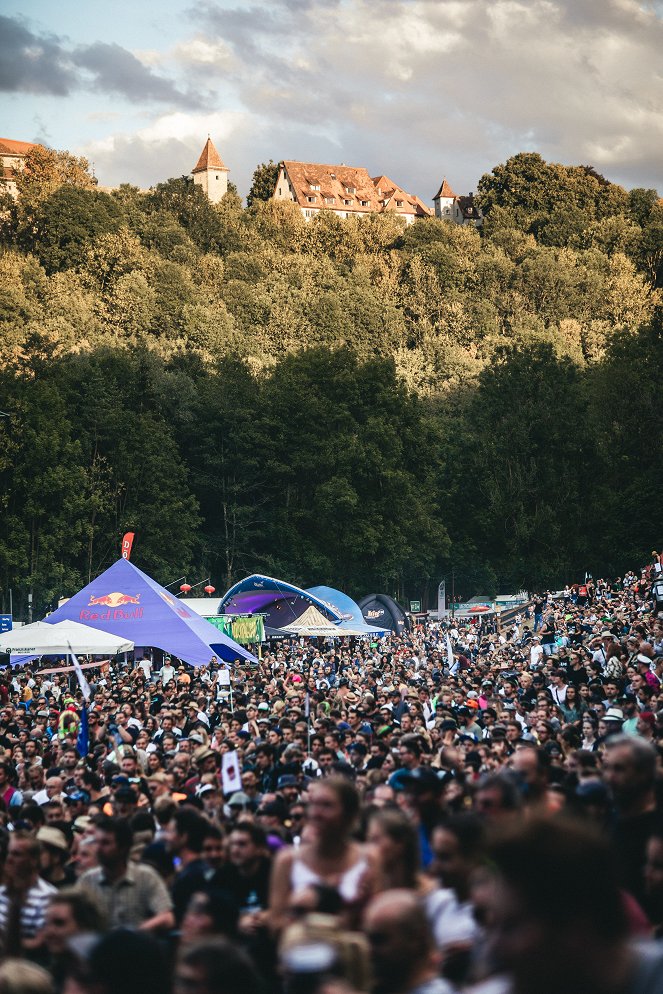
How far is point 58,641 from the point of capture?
20.8m

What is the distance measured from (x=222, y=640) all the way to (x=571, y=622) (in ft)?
29.8

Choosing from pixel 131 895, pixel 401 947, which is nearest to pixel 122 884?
pixel 131 895

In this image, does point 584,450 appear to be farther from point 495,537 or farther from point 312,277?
point 312,277

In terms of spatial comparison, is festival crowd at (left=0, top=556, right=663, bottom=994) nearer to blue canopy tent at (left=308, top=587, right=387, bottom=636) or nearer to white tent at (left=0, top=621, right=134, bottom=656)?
white tent at (left=0, top=621, right=134, bottom=656)

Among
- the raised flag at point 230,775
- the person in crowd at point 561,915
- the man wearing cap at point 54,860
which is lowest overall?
the man wearing cap at point 54,860

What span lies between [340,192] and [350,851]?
140 metres

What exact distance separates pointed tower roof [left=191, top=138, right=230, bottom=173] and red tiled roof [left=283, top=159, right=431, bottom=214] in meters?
8.06

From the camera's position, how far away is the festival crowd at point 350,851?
2.24 metres

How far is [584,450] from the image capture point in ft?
209

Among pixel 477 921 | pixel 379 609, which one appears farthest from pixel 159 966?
pixel 379 609

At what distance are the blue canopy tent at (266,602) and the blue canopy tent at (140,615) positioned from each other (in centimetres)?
1015

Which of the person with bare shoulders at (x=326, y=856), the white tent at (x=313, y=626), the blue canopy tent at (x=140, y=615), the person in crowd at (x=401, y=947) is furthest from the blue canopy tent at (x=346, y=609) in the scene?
the person in crowd at (x=401, y=947)

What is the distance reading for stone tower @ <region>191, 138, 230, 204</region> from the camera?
5527 inches

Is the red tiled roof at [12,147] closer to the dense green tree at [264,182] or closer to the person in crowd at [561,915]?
the dense green tree at [264,182]
